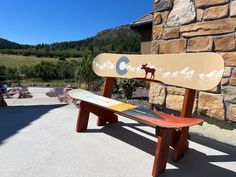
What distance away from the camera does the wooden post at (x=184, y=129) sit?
2627mm

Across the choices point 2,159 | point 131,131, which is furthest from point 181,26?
point 2,159

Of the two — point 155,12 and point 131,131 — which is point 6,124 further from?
point 155,12

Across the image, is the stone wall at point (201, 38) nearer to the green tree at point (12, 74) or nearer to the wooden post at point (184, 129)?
the wooden post at point (184, 129)

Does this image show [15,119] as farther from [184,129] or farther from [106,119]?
[184,129]

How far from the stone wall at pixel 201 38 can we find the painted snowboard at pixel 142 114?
767 millimetres

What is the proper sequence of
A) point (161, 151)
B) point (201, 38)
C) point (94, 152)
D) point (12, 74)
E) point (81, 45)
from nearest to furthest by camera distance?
point (161, 151)
point (94, 152)
point (201, 38)
point (12, 74)
point (81, 45)

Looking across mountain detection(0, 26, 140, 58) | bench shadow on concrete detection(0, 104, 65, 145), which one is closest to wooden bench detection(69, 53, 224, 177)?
bench shadow on concrete detection(0, 104, 65, 145)

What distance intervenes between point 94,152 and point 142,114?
0.66 meters

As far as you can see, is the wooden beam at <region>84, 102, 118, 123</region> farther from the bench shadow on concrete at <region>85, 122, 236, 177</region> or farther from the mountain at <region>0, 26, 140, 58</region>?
the mountain at <region>0, 26, 140, 58</region>

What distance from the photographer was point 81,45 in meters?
39.8

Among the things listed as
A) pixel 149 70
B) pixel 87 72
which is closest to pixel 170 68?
pixel 149 70

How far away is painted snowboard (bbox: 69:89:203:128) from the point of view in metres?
2.27

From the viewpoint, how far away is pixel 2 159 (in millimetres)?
2625

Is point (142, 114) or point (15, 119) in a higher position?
point (142, 114)
